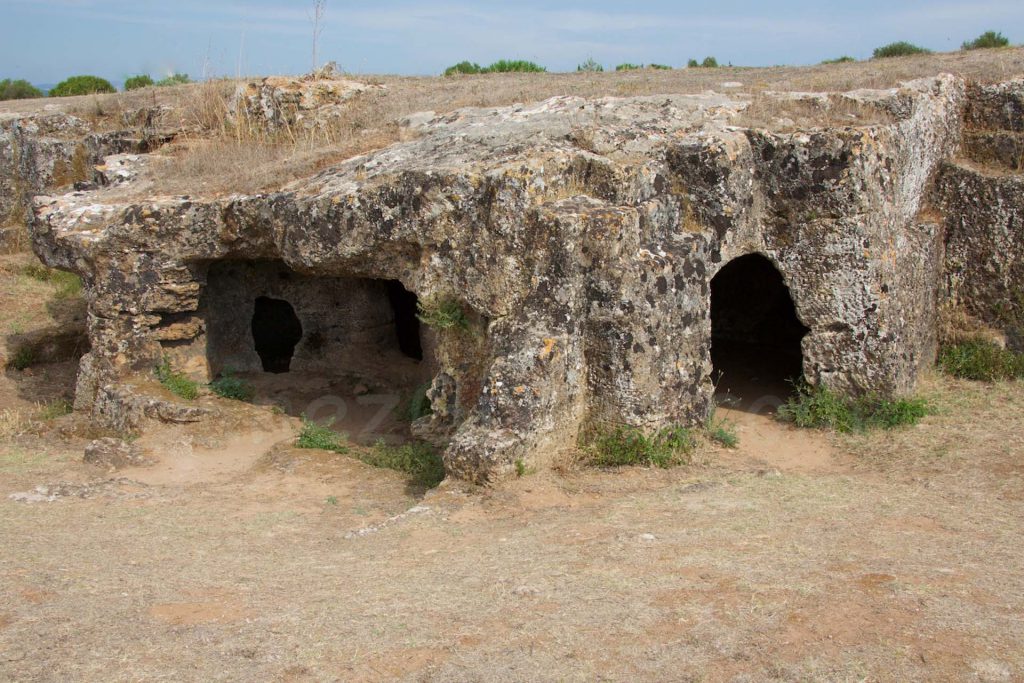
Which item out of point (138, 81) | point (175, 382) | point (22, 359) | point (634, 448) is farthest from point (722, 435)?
point (138, 81)

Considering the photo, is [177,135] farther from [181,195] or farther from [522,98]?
[522,98]

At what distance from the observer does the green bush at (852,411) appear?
30.7ft

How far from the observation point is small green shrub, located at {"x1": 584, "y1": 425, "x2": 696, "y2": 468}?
8.53 m

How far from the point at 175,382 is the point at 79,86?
17.4m

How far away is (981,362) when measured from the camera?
1047cm

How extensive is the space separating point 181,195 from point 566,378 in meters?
5.15

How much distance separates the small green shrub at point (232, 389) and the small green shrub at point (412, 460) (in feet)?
7.14

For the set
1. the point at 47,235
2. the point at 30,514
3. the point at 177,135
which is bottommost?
the point at 30,514

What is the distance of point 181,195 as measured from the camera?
10969mm

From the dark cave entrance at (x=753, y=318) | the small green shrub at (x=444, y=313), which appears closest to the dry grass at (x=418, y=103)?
the dark cave entrance at (x=753, y=318)

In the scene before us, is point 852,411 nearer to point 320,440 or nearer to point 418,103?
point 320,440

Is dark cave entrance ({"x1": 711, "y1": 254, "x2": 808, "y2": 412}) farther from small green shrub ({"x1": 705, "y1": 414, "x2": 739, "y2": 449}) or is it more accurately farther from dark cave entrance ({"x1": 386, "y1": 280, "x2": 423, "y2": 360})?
dark cave entrance ({"x1": 386, "y1": 280, "x2": 423, "y2": 360})

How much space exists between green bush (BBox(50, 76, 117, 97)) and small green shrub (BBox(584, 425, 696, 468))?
20.5 m

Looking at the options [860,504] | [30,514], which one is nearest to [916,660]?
[860,504]
